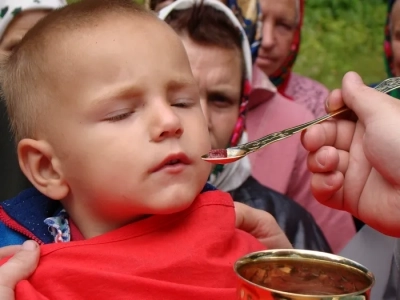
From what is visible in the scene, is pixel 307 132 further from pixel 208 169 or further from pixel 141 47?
pixel 141 47

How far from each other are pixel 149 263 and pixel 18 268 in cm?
22

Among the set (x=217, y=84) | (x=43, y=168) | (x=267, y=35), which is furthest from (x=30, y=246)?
(x=267, y=35)

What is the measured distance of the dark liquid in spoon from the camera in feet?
3.10

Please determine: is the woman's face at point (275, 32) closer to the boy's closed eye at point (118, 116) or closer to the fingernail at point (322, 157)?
the fingernail at point (322, 157)

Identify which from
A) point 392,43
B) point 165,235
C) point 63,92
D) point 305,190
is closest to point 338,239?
point 305,190

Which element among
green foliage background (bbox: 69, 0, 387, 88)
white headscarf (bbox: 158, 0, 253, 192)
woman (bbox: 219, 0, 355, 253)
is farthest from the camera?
green foliage background (bbox: 69, 0, 387, 88)

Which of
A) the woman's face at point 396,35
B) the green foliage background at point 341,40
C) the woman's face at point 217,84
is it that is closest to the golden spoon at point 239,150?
the woman's face at point 217,84

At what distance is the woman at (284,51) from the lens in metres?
3.02

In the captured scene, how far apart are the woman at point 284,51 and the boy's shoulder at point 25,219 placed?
1650 mm

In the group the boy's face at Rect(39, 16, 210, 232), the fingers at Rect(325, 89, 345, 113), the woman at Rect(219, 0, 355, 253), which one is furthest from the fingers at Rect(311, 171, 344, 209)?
the woman at Rect(219, 0, 355, 253)

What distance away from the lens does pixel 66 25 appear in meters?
1.24

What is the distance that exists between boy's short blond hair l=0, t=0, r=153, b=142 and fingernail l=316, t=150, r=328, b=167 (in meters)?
0.43

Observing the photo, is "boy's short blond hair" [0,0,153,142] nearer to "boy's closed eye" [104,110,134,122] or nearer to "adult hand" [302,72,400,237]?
"boy's closed eye" [104,110,134,122]

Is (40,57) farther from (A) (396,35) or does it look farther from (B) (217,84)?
(A) (396,35)
